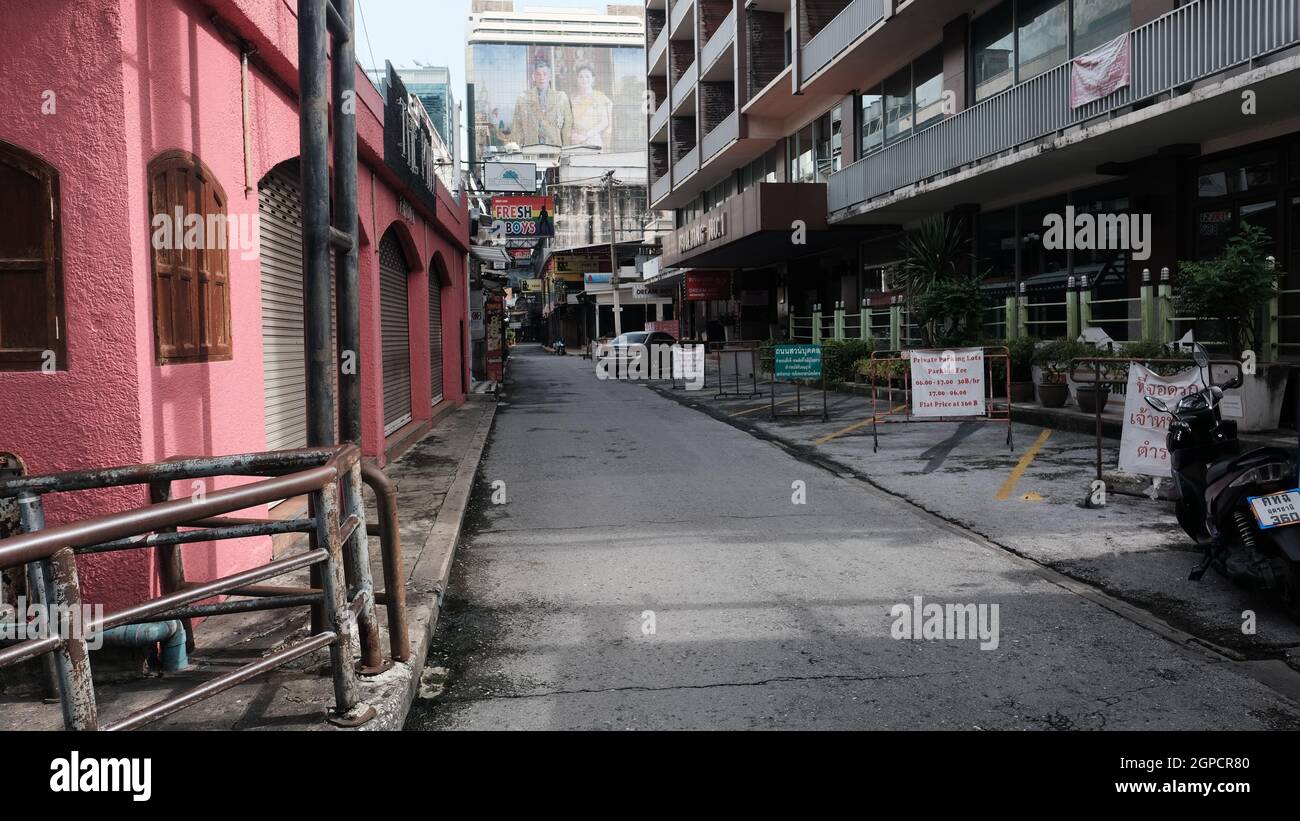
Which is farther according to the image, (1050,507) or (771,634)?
(1050,507)

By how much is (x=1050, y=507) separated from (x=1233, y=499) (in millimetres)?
2919

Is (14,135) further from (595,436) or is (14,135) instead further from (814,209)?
(814,209)

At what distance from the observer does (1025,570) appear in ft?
22.0

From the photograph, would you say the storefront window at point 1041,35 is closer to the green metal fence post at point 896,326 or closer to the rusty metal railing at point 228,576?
the green metal fence post at point 896,326

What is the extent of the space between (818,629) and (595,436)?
1003 centimetres

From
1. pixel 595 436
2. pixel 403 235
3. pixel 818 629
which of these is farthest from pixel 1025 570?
pixel 403 235

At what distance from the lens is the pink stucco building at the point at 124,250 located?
4.57 meters

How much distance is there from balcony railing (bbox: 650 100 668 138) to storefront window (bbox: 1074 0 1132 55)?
28232mm

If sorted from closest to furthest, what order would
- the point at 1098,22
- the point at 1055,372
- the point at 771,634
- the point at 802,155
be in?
the point at 771,634
the point at 1055,372
the point at 1098,22
the point at 802,155

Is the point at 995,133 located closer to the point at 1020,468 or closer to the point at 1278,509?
the point at 1020,468

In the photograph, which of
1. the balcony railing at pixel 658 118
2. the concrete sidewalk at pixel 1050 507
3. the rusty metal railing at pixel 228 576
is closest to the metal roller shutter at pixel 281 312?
the rusty metal railing at pixel 228 576

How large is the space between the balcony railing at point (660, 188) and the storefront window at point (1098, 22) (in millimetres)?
27670

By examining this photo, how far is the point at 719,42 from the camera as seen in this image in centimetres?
3384

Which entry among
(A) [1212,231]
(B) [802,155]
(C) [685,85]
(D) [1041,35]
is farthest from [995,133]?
(C) [685,85]
